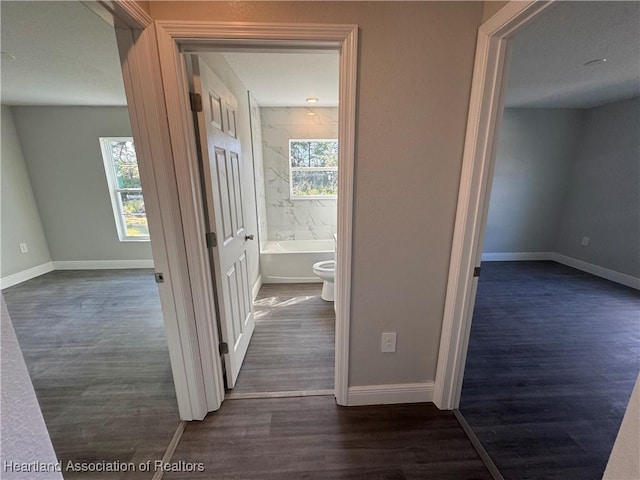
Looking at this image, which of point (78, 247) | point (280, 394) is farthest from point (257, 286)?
point (78, 247)

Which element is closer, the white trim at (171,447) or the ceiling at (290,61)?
the white trim at (171,447)

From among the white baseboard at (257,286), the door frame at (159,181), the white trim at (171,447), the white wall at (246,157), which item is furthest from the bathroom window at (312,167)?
the white trim at (171,447)

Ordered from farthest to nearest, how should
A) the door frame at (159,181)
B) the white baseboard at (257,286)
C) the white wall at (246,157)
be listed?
the white baseboard at (257,286) < the white wall at (246,157) < the door frame at (159,181)

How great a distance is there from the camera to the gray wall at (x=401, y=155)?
3.67 feet

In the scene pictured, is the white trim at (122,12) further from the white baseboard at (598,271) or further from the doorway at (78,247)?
the white baseboard at (598,271)

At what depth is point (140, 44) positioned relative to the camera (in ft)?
3.47

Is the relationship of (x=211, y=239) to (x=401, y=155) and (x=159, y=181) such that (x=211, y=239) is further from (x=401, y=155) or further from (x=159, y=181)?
(x=401, y=155)

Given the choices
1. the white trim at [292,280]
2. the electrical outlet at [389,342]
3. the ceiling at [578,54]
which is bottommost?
the white trim at [292,280]

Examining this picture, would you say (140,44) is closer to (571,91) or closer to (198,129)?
(198,129)

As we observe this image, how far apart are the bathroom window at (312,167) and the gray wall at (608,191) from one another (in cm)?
372

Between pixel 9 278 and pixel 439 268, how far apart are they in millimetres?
4942

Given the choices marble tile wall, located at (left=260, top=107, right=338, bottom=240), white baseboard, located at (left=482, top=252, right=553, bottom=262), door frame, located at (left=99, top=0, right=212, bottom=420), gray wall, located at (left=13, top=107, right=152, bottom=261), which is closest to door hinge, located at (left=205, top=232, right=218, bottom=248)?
door frame, located at (left=99, top=0, right=212, bottom=420)

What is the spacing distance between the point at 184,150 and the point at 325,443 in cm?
168

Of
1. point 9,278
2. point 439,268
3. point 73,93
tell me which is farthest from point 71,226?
point 439,268
